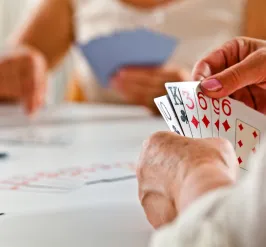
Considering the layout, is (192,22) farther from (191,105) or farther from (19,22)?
(191,105)

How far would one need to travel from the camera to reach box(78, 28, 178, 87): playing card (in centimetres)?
159

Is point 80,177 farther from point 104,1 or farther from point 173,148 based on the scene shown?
point 104,1

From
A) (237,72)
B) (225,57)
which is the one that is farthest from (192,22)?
(237,72)

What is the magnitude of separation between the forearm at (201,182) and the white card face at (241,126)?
0.15 meters

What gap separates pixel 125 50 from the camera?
1.67 meters

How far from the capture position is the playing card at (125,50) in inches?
62.5

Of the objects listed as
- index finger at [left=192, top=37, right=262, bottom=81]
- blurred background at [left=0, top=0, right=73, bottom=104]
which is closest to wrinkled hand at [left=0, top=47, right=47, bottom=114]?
index finger at [left=192, top=37, right=262, bottom=81]

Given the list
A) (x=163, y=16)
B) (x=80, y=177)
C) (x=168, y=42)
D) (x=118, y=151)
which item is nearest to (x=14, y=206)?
(x=80, y=177)

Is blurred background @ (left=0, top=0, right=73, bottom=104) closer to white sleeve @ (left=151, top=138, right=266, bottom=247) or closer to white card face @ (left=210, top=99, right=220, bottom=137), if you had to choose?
white card face @ (left=210, top=99, right=220, bottom=137)

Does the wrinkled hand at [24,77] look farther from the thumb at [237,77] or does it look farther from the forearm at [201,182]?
the forearm at [201,182]

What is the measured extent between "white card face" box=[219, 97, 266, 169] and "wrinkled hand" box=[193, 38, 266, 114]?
0.02 metres

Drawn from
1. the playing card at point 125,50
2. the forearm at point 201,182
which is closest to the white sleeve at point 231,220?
the forearm at point 201,182

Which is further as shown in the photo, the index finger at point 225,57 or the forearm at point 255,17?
the forearm at point 255,17

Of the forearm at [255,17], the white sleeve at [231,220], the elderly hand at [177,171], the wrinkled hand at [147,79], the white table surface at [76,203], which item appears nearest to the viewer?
the white sleeve at [231,220]
